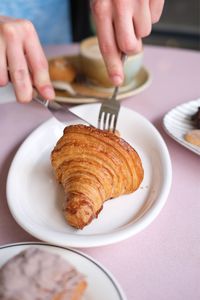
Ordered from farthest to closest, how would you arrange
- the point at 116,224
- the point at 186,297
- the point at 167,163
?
the point at 167,163 < the point at 116,224 < the point at 186,297

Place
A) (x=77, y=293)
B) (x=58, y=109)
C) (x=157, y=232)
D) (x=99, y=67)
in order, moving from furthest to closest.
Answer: (x=99, y=67) → (x=58, y=109) → (x=157, y=232) → (x=77, y=293)

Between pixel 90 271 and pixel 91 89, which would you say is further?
pixel 91 89

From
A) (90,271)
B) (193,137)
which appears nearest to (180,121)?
(193,137)

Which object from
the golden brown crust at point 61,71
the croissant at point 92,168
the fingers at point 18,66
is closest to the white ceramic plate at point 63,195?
the croissant at point 92,168

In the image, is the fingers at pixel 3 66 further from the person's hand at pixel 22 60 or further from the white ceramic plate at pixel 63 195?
the white ceramic plate at pixel 63 195

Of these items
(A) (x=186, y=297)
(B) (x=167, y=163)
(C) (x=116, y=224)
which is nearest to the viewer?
(A) (x=186, y=297)

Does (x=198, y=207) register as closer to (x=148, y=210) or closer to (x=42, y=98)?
(x=148, y=210)

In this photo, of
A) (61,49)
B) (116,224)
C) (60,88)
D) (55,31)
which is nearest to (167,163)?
(116,224)

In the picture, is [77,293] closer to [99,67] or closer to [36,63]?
[36,63]
